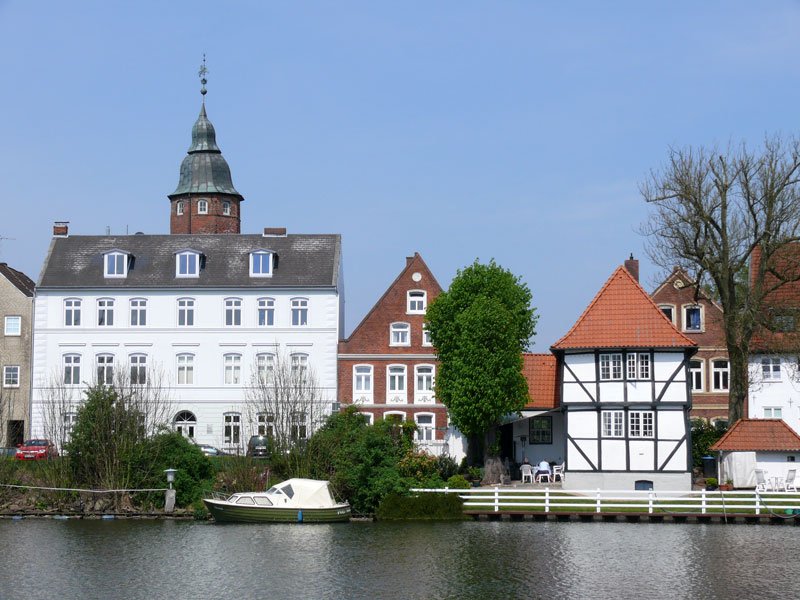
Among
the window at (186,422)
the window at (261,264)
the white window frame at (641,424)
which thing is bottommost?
the white window frame at (641,424)

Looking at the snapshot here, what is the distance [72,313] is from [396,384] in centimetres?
1835

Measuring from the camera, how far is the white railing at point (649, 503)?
44031mm

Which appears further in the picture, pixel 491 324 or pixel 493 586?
pixel 491 324

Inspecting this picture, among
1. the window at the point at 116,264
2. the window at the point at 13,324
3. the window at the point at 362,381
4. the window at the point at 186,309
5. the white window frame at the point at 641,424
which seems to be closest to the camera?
the white window frame at the point at 641,424

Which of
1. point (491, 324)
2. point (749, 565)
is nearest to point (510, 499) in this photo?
point (491, 324)

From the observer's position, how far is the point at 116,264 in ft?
219

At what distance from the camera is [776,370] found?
198 ft

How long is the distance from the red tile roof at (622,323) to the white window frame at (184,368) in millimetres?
23139

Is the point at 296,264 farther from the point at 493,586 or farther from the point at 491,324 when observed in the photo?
the point at 493,586

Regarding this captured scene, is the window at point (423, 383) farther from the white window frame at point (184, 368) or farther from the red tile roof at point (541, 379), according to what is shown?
the white window frame at point (184, 368)

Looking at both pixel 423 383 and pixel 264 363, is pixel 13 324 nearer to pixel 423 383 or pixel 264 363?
pixel 264 363

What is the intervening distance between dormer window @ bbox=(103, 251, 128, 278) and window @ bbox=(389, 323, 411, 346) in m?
15.3

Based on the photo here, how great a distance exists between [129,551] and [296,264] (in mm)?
31367

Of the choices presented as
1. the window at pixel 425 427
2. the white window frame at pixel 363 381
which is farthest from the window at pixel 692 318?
the white window frame at pixel 363 381
